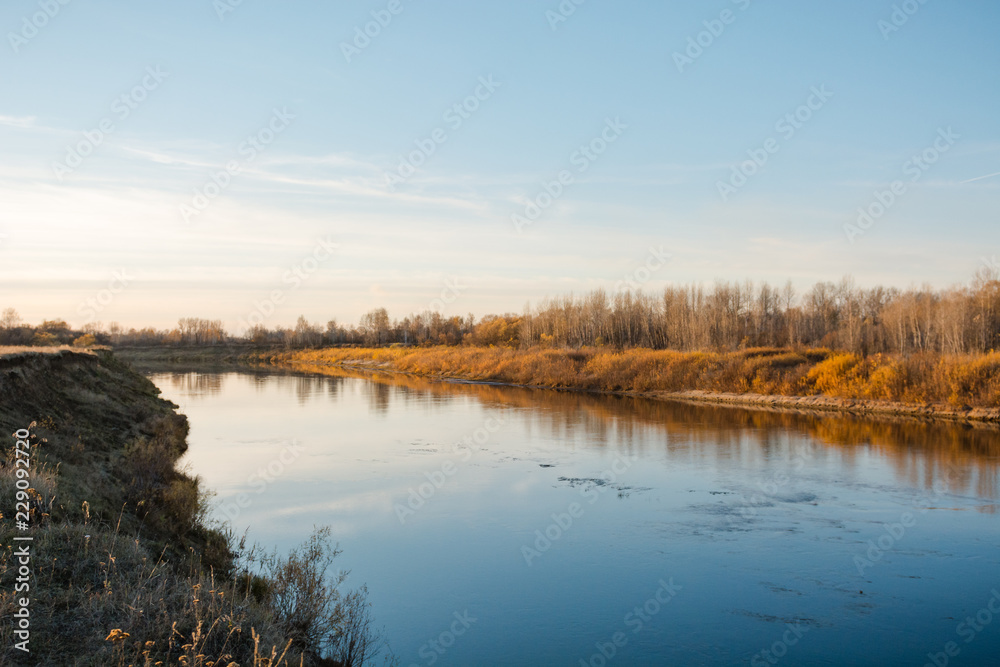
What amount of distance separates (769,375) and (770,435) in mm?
12096

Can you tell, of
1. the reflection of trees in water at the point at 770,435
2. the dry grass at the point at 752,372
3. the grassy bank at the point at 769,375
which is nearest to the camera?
the reflection of trees in water at the point at 770,435

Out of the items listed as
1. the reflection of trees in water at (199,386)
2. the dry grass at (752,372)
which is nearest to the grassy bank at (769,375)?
Answer: the dry grass at (752,372)

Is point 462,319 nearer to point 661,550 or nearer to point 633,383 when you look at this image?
point 633,383

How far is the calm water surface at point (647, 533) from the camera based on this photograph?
690cm

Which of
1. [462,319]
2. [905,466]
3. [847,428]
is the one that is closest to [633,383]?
[847,428]

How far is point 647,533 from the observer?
10.2 m

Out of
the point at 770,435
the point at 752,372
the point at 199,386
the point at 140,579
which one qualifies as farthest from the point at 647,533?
the point at 199,386

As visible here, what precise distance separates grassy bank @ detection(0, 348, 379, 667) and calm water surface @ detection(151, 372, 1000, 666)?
2.64 ft

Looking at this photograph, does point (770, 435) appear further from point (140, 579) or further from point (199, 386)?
point (199, 386)

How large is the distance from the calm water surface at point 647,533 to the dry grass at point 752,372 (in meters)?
4.19

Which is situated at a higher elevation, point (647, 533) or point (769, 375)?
point (769, 375)

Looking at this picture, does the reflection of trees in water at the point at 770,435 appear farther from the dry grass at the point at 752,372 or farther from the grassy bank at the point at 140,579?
the grassy bank at the point at 140,579

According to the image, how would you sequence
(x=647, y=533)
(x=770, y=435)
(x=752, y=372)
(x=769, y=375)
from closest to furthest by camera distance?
(x=647, y=533)
(x=770, y=435)
(x=769, y=375)
(x=752, y=372)

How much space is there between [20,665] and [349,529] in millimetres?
6482
